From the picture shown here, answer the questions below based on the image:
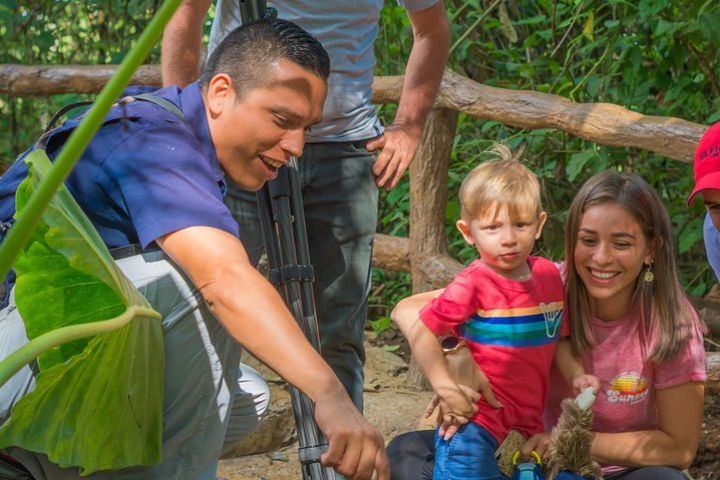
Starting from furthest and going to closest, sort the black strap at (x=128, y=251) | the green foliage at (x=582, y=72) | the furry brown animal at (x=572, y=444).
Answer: the green foliage at (x=582, y=72) → the furry brown animal at (x=572, y=444) → the black strap at (x=128, y=251)

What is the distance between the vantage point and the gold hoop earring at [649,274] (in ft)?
8.15

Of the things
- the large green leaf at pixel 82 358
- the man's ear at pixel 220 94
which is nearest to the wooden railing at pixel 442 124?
the man's ear at pixel 220 94

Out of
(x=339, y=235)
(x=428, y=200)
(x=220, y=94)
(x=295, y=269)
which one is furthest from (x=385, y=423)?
(x=220, y=94)

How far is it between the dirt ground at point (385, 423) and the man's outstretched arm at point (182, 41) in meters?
1.15

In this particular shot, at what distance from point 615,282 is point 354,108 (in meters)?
0.67

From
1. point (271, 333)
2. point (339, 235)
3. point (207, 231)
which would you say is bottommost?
point (339, 235)

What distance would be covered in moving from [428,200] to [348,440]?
268 centimetres

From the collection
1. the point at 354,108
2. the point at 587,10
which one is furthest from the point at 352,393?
the point at 587,10

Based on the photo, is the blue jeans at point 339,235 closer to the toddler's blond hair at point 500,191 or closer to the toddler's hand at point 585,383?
the toddler's blond hair at point 500,191

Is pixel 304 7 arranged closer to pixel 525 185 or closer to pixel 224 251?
pixel 525 185

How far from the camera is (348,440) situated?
1539mm

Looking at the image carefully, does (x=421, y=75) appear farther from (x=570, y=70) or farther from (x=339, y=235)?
(x=570, y=70)

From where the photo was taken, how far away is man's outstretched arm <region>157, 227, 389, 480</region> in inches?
60.9

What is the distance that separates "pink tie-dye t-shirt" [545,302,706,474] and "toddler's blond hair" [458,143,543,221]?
31 cm
